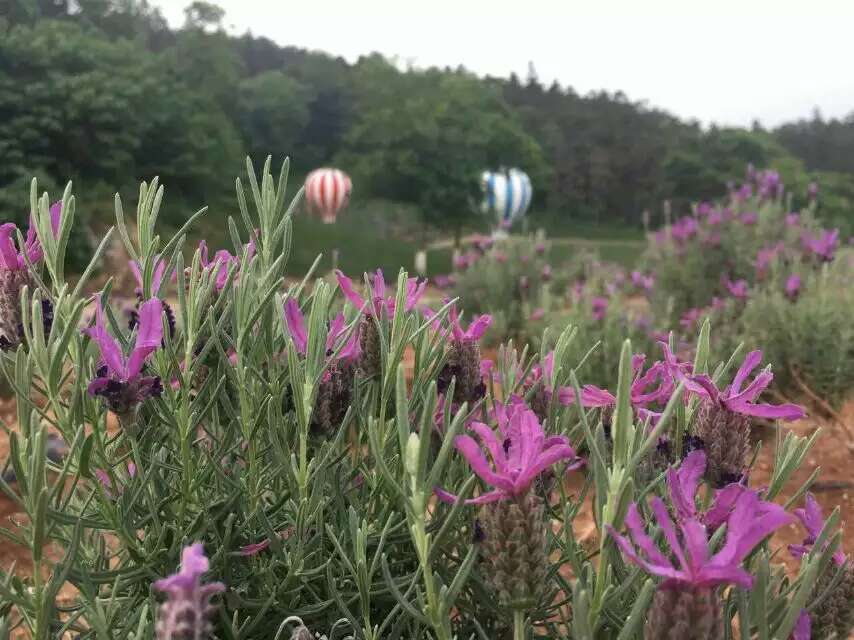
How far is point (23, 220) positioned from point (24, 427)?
13746 mm

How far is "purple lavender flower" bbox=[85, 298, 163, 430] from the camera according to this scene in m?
0.72

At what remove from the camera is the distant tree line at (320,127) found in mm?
14062

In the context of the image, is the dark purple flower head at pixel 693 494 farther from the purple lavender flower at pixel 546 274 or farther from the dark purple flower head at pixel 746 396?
the purple lavender flower at pixel 546 274

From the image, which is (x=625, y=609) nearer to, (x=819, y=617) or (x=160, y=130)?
(x=819, y=617)

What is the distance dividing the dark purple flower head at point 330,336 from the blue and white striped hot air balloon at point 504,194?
69.8 feet

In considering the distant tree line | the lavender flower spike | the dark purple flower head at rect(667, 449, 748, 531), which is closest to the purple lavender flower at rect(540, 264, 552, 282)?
the dark purple flower head at rect(667, 449, 748, 531)

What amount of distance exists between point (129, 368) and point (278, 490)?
298mm

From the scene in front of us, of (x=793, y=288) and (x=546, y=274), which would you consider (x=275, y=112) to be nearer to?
(x=546, y=274)

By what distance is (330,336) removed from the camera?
0.87 m

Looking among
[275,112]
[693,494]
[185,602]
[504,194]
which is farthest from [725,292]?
[275,112]

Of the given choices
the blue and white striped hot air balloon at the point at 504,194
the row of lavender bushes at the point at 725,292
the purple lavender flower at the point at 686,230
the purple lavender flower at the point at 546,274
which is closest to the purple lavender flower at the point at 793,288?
the row of lavender bushes at the point at 725,292

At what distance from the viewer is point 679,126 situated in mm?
42031

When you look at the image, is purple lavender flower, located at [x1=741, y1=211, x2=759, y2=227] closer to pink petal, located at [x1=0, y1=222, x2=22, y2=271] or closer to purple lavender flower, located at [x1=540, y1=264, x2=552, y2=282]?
purple lavender flower, located at [x1=540, y1=264, x2=552, y2=282]

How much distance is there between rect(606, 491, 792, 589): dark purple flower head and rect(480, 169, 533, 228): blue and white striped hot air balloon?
21.6m
